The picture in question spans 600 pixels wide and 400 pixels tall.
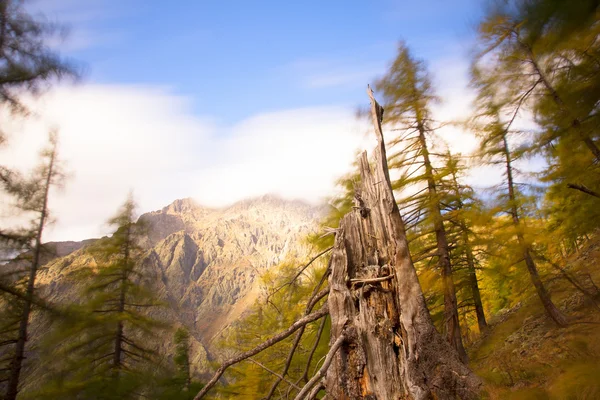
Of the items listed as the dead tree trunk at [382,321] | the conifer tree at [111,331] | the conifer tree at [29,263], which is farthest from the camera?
the conifer tree at [111,331]

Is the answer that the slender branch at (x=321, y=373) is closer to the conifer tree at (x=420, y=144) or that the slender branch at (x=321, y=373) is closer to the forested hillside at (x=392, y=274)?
the forested hillside at (x=392, y=274)

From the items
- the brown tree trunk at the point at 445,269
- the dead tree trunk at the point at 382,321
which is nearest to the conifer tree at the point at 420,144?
the brown tree trunk at the point at 445,269

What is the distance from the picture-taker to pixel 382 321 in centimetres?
225

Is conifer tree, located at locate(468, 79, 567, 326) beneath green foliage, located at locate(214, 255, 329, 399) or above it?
above

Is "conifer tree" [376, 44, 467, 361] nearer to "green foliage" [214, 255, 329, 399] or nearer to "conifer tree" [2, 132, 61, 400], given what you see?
"green foliage" [214, 255, 329, 399]

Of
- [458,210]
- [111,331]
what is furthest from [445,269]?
[111,331]

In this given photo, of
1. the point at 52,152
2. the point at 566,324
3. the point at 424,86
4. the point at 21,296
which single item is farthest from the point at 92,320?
the point at 566,324

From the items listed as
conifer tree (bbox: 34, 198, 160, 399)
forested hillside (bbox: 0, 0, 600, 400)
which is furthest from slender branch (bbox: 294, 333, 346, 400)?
conifer tree (bbox: 34, 198, 160, 399)

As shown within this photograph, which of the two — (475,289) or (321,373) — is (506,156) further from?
(321,373)

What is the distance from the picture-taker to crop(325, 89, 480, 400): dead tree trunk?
1.95m

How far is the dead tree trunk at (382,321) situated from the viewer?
76.8 inches

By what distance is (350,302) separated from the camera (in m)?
2.40

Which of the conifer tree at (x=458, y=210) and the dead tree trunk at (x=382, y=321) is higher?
the conifer tree at (x=458, y=210)

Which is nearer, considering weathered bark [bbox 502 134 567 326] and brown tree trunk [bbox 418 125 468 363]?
brown tree trunk [bbox 418 125 468 363]
